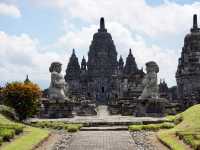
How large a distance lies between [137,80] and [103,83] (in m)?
25.2

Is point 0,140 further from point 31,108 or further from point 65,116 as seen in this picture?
point 65,116

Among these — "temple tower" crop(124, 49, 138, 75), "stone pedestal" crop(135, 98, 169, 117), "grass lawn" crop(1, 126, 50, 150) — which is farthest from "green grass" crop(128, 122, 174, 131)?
"temple tower" crop(124, 49, 138, 75)

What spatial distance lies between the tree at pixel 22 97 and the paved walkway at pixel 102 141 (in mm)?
7529

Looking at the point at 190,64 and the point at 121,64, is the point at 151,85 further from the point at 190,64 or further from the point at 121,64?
the point at 121,64

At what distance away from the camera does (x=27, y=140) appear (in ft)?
78.0

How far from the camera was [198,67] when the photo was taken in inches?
2660

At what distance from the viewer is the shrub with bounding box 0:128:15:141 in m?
23.2

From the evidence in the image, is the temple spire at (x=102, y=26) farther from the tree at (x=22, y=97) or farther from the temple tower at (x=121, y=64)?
the tree at (x=22, y=97)

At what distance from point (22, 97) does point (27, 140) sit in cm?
1214

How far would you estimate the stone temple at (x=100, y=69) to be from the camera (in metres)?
92.1

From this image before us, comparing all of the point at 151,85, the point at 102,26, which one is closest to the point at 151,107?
the point at 151,85

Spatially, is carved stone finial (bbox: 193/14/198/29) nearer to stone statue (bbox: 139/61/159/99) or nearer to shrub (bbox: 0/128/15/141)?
stone statue (bbox: 139/61/159/99)

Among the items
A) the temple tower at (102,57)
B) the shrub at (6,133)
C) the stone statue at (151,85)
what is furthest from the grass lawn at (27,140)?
the temple tower at (102,57)

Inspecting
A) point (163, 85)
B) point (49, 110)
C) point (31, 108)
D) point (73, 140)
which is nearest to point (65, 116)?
point (49, 110)
